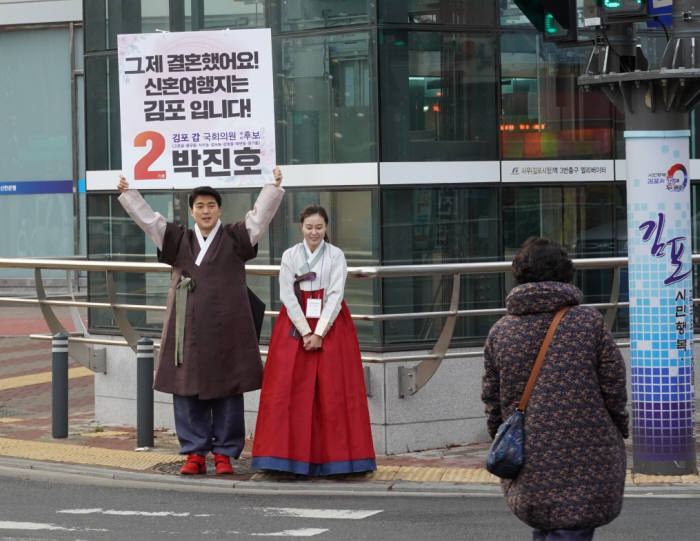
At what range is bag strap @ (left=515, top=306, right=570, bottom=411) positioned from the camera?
5.69 m

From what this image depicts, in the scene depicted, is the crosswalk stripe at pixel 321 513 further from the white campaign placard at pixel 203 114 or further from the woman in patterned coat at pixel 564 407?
the woman in patterned coat at pixel 564 407

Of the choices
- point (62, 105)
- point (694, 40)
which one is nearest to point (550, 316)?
point (694, 40)

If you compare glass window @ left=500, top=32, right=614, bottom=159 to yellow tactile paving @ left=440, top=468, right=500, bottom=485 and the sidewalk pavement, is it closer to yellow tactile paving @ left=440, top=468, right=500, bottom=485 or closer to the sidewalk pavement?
the sidewalk pavement

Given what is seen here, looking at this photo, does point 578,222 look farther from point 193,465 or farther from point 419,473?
point 193,465

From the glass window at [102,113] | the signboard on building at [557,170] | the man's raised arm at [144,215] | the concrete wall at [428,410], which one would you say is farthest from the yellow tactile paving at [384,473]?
the glass window at [102,113]

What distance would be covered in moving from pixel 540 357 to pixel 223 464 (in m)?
4.91

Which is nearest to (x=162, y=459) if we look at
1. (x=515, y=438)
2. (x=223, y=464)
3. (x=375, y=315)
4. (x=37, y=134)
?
(x=223, y=464)

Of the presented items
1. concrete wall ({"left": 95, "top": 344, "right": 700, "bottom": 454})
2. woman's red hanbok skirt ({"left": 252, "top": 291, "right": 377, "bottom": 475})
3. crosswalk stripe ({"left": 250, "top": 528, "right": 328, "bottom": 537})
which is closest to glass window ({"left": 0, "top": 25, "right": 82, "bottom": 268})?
concrete wall ({"left": 95, "top": 344, "right": 700, "bottom": 454})

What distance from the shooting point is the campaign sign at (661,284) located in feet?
31.5

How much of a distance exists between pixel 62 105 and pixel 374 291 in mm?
17821

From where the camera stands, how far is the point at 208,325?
10.2 meters

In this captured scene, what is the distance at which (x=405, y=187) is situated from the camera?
11609mm

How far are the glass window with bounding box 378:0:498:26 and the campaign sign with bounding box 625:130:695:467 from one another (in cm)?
255

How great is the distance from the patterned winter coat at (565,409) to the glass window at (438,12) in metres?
6.10
